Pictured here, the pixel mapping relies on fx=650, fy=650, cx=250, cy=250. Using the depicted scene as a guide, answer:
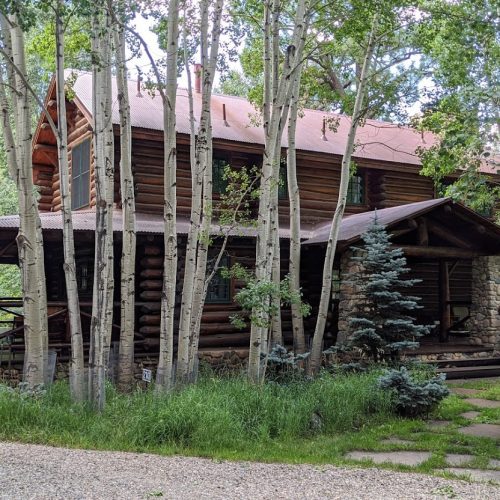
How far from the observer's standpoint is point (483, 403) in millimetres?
11125

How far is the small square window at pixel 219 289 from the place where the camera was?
15.5m

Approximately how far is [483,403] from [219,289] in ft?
22.2

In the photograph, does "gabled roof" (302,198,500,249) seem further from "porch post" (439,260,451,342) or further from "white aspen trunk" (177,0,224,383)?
"white aspen trunk" (177,0,224,383)

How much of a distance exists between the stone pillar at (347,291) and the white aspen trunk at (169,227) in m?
5.86

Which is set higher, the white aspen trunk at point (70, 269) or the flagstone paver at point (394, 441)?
the white aspen trunk at point (70, 269)

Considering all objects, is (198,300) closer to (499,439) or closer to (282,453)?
(282,453)

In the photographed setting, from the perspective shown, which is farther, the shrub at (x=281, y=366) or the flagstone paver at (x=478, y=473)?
the shrub at (x=281, y=366)

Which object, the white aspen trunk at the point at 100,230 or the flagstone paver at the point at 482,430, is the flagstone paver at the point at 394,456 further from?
the white aspen trunk at the point at 100,230

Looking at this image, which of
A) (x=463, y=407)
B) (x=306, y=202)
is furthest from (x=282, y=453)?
(x=306, y=202)

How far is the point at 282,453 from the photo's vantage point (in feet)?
24.4

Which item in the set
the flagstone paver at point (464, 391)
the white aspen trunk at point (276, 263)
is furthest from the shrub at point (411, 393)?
the flagstone paver at point (464, 391)

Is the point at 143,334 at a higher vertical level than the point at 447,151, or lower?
lower

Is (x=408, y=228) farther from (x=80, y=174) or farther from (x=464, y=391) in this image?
(x=80, y=174)

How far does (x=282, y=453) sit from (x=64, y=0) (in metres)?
6.62
